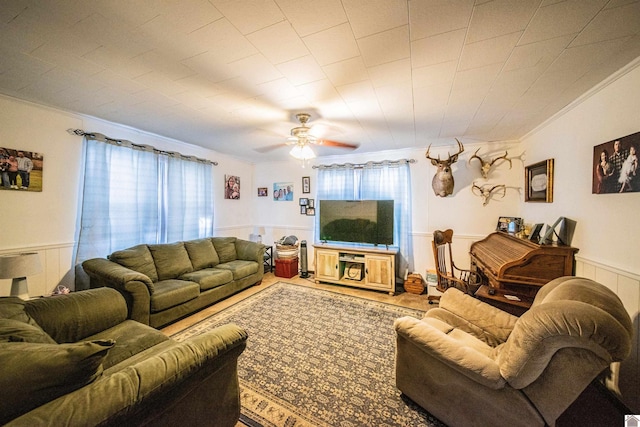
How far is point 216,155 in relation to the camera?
461cm

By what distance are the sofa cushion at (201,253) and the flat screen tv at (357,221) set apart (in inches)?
78.4

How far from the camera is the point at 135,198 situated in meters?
3.31

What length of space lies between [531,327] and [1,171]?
450 cm

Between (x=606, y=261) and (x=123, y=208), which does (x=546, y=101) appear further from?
(x=123, y=208)

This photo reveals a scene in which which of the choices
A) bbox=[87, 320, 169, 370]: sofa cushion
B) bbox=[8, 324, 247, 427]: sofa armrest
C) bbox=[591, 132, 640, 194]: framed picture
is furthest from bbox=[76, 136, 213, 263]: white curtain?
bbox=[591, 132, 640, 194]: framed picture

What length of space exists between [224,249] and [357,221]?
2.46 metres

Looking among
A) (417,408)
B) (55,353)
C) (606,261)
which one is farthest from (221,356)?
(606,261)

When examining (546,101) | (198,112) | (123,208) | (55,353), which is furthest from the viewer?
(123,208)

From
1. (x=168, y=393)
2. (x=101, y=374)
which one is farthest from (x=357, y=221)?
(x=101, y=374)

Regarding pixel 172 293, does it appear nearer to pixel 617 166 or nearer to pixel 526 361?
pixel 526 361

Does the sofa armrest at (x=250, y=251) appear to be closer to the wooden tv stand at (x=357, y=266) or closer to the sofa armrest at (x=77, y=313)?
the wooden tv stand at (x=357, y=266)

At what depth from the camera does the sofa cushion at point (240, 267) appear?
3689 millimetres

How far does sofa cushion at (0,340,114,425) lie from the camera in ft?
2.54

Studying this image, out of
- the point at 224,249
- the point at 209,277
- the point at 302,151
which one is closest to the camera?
the point at 302,151
